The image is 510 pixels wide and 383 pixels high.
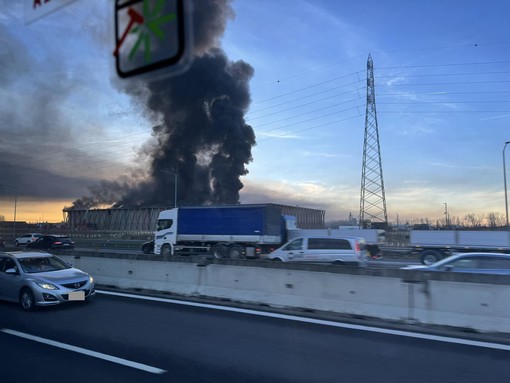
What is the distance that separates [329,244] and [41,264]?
10.6 meters

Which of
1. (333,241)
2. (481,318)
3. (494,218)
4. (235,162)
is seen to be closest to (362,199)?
(235,162)

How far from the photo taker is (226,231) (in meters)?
25.1

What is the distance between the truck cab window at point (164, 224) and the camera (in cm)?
2688

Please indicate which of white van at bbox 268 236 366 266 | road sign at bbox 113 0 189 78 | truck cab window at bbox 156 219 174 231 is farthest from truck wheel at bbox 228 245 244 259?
road sign at bbox 113 0 189 78

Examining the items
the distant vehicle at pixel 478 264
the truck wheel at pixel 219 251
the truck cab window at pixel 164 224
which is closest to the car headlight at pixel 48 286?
the distant vehicle at pixel 478 264

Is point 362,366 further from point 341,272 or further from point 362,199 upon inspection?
point 362,199

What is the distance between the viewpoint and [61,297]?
913cm

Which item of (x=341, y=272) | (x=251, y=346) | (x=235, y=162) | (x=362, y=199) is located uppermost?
(x=235, y=162)

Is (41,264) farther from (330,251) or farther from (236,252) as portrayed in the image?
(236,252)

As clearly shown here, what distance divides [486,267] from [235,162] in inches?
2120

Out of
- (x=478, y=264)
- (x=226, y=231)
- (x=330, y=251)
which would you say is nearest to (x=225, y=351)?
(x=478, y=264)

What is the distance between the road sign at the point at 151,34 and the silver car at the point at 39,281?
7931 mm

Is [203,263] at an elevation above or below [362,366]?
above

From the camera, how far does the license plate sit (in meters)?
9.28
